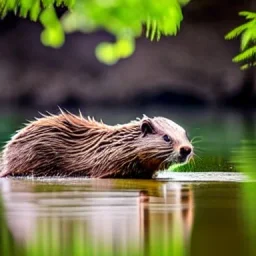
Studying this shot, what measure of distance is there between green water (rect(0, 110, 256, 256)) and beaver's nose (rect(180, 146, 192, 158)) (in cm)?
14

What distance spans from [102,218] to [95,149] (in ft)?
7.77

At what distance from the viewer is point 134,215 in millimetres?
3879

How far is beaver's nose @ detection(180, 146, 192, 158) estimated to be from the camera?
5.79m

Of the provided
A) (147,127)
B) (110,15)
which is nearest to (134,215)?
(110,15)

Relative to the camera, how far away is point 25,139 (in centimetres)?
628

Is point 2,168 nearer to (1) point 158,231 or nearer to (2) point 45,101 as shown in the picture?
(1) point 158,231

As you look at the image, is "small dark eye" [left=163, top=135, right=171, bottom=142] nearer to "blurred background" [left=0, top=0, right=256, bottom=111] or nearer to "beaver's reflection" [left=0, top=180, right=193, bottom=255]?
"beaver's reflection" [left=0, top=180, right=193, bottom=255]

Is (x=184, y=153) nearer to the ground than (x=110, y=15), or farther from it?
nearer to the ground

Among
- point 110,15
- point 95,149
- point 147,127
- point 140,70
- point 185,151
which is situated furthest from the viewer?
point 140,70

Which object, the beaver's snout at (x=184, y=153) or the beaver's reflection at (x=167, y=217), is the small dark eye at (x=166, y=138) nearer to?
the beaver's snout at (x=184, y=153)

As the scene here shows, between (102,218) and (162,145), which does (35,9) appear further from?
(162,145)

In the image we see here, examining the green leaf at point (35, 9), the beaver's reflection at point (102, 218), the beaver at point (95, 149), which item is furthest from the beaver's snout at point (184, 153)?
the green leaf at point (35, 9)

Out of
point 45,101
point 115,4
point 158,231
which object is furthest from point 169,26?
point 45,101

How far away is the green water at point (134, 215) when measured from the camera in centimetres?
308
